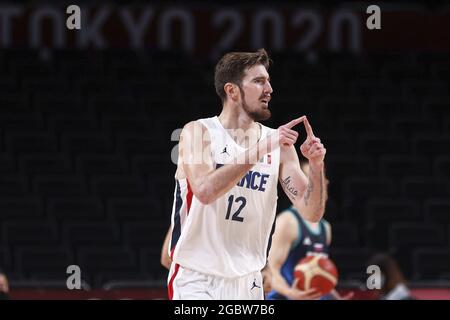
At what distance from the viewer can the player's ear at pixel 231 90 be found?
5.44 m

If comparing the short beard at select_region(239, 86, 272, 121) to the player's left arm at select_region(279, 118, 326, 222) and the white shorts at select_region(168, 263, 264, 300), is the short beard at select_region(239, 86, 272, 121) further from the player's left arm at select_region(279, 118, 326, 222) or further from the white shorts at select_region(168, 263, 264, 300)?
the white shorts at select_region(168, 263, 264, 300)

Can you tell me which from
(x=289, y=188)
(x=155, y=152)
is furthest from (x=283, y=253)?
(x=155, y=152)

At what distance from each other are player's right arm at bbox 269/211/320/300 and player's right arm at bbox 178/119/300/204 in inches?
92.9

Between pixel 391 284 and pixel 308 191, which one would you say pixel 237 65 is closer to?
pixel 308 191

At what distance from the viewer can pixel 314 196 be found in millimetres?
5211

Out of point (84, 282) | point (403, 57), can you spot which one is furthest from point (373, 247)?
point (403, 57)

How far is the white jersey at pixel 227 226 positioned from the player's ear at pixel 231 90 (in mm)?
355

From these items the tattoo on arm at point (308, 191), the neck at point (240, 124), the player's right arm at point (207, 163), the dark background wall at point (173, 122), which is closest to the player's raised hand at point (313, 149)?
the player's right arm at point (207, 163)

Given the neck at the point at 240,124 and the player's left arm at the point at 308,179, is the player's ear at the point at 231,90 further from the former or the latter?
the player's left arm at the point at 308,179

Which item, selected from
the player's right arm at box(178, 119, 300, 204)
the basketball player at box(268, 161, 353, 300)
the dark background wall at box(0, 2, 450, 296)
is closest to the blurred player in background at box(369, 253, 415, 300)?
the basketball player at box(268, 161, 353, 300)

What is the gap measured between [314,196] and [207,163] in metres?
0.60

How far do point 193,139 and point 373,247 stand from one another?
6197mm

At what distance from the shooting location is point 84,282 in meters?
9.97

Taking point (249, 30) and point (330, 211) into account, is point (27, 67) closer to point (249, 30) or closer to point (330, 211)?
point (249, 30)
